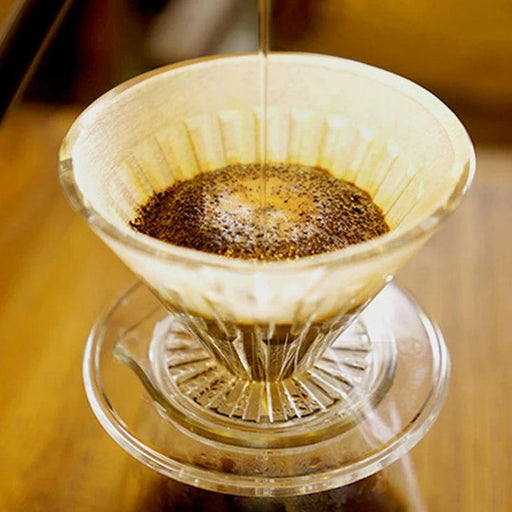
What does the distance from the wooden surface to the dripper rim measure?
20 cm

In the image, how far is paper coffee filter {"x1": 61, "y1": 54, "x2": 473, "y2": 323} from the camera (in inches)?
21.4

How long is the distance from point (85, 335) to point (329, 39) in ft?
2.72

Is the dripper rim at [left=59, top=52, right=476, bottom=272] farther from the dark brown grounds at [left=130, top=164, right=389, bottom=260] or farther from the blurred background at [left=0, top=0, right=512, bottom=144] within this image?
the blurred background at [left=0, top=0, right=512, bottom=144]

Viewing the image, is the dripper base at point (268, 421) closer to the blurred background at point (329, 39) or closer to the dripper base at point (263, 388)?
the dripper base at point (263, 388)

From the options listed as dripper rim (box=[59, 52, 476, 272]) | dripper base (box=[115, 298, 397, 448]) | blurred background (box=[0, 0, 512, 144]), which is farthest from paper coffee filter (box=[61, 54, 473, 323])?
blurred background (box=[0, 0, 512, 144])

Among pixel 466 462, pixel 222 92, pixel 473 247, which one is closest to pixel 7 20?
pixel 222 92

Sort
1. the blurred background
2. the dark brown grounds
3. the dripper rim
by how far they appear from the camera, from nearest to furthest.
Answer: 1. the dripper rim
2. the dark brown grounds
3. the blurred background

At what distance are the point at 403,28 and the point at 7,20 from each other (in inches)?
29.7

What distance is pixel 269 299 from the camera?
1.82 feet

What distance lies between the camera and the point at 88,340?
74 cm

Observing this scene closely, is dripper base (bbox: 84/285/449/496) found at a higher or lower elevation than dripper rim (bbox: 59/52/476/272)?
lower

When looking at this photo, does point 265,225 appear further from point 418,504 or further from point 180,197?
point 418,504

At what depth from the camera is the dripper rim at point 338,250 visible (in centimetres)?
52

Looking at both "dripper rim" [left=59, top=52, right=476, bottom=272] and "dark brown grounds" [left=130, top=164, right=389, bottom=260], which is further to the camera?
"dark brown grounds" [left=130, top=164, right=389, bottom=260]
